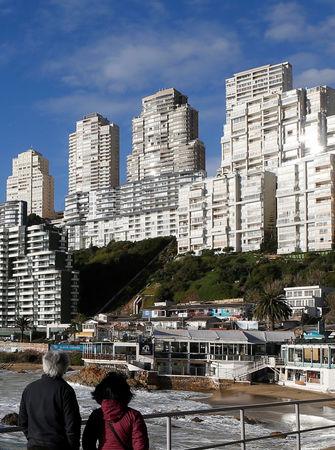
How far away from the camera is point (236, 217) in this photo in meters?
125

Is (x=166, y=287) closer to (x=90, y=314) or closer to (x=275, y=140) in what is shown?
(x=90, y=314)

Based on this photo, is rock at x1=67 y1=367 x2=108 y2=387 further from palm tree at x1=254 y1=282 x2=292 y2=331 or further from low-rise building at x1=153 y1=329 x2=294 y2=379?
palm tree at x1=254 y1=282 x2=292 y2=331

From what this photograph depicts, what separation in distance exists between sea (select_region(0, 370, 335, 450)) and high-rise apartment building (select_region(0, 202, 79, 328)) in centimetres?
6334

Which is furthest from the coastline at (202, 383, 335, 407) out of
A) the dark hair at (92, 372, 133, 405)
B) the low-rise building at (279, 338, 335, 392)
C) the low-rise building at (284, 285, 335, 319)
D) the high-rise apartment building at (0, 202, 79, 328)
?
the high-rise apartment building at (0, 202, 79, 328)

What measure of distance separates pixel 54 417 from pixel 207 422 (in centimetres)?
2818

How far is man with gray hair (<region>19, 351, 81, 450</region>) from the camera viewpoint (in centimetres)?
591

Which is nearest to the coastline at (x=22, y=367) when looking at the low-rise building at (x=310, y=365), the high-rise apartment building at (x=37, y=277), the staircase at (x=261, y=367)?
the high-rise apartment building at (x=37, y=277)

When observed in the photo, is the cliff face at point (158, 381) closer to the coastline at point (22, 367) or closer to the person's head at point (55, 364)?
the coastline at point (22, 367)

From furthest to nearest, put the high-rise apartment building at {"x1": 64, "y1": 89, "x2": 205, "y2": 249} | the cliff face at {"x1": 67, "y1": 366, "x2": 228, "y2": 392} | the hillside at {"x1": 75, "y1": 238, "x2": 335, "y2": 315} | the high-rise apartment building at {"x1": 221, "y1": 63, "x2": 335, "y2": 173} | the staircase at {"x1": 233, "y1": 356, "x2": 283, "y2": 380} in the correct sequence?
the high-rise apartment building at {"x1": 64, "y1": 89, "x2": 205, "y2": 249} → the high-rise apartment building at {"x1": 221, "y1": 63, "x2": 335, "y2": 173} → the hillside at {"x1": 75, "y1": 238, "x2": 335, "y2": 315} → the staircase at {"x1": 233, "y1": 356, "x2": 283, "y2": 380} → the cliff face at {"x1": 67, "y1": 366, "x2": 228, "y2": 392}

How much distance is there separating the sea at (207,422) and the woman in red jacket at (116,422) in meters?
11.1

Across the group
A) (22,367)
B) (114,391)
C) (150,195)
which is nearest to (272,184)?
(150,195)

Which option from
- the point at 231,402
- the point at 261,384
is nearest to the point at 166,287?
the point at 261,384

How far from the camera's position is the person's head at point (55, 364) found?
239 inches

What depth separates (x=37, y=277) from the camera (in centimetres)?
12112
